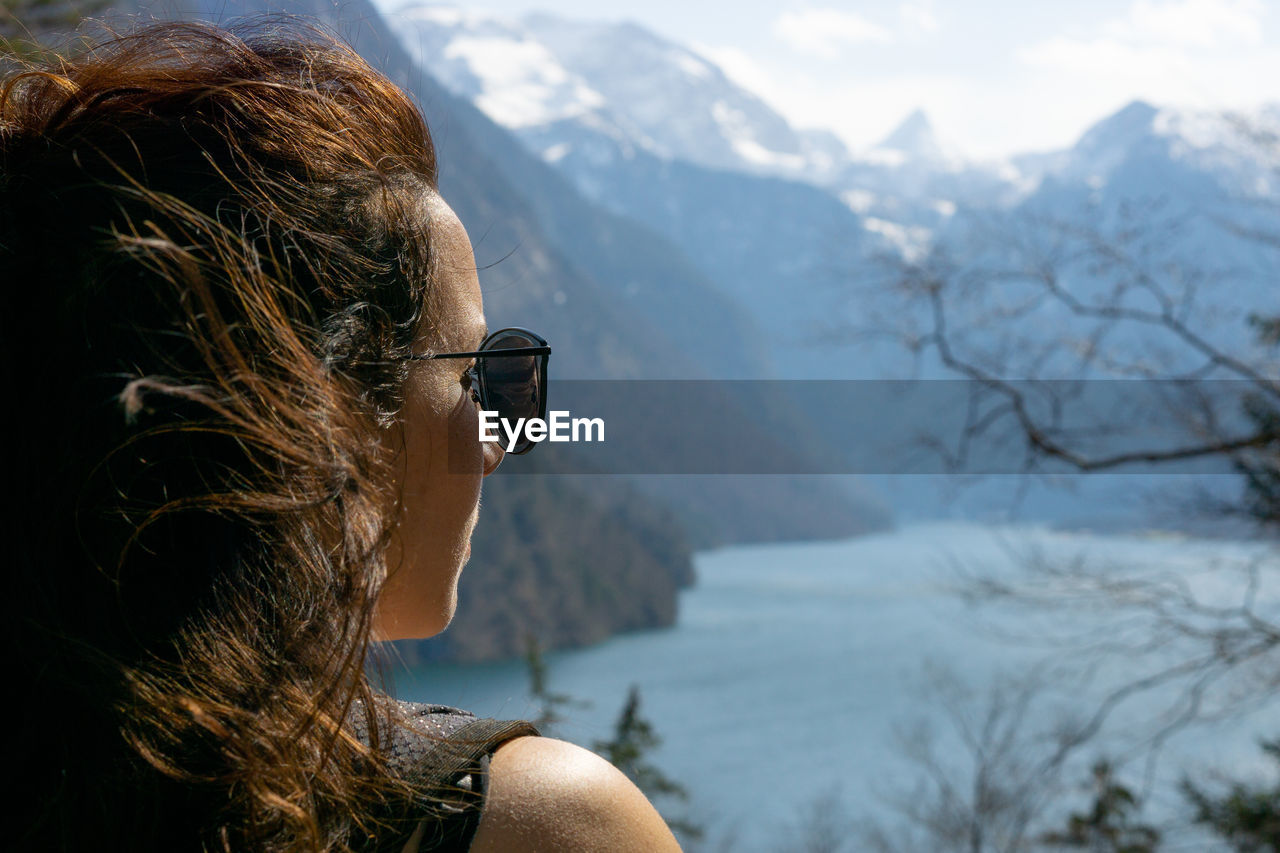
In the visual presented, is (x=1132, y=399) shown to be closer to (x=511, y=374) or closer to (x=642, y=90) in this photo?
(x=511, y=374)

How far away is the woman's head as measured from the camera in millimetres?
607

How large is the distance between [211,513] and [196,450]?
0.04 m

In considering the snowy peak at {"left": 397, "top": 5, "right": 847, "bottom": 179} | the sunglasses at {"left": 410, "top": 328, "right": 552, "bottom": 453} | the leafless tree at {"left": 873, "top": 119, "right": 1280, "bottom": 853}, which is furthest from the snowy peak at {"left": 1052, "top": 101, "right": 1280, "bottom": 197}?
the snowy peak at {"left": 397, "top": 5, "right": 847, "bottom": 179}

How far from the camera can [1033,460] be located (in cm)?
662

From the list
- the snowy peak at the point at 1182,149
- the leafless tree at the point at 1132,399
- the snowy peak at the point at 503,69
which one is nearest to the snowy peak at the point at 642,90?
the snowy peak at the point at 503,69

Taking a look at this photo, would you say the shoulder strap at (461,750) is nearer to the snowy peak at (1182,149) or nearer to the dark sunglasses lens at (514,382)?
the dark sunglasses lens at (514,382)

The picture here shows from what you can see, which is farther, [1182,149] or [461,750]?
[1182,149]

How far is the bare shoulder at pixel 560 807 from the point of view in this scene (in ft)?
2.00

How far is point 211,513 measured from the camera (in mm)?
640

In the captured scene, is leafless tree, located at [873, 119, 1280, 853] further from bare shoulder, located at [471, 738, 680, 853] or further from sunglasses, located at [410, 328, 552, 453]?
bare shoulder, located at [471, 738, 680, 853]

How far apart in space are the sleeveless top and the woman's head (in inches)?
1.2

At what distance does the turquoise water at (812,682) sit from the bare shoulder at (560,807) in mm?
15144

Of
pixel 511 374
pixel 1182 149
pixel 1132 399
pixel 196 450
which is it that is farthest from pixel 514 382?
pixel 1182 149

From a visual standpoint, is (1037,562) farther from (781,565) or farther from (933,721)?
(781,565)
